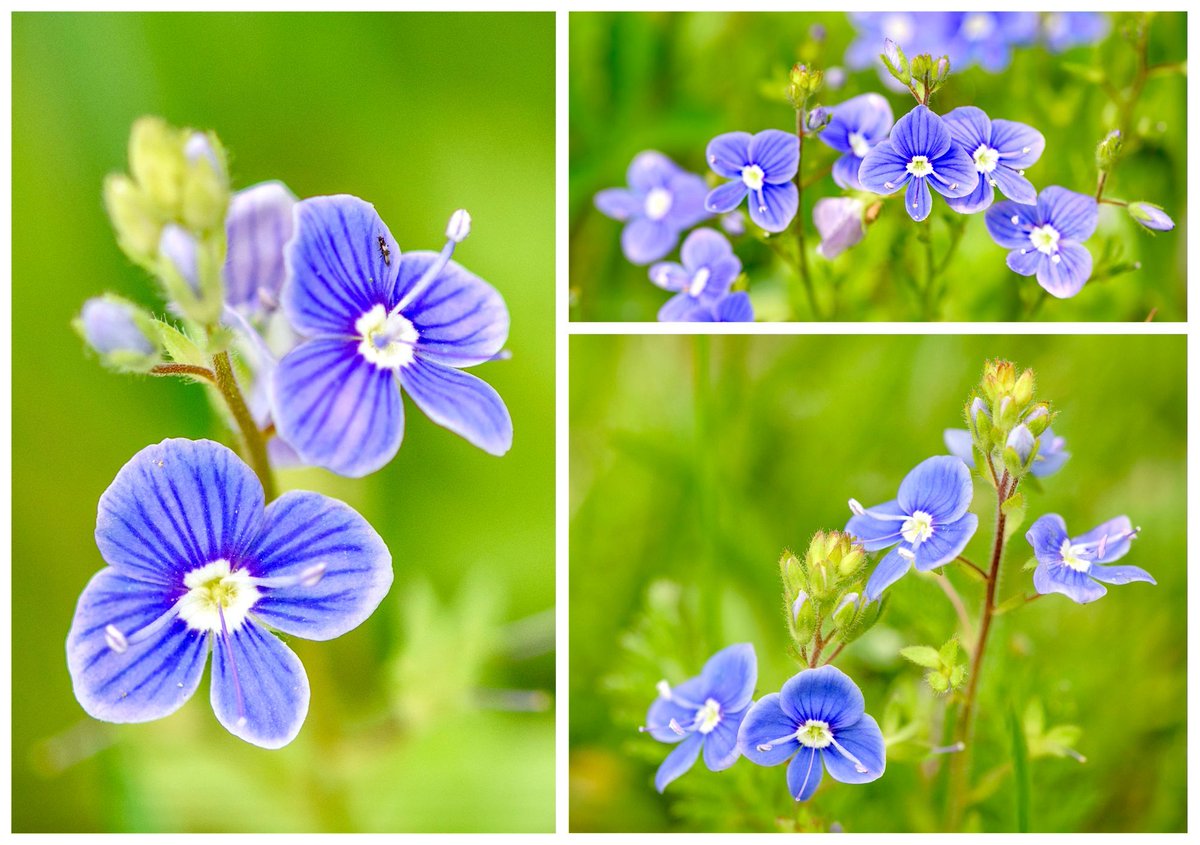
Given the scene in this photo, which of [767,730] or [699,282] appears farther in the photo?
[699,282]

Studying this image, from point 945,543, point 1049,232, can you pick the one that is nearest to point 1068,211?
point 1049,232

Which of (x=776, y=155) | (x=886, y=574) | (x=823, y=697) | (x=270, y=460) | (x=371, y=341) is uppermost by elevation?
(x=776, y=155)

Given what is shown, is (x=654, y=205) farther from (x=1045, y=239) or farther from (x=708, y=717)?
(x=708, y=717)

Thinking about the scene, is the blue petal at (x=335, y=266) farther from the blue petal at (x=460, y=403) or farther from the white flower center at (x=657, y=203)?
the white flower center at (x=657, y=203)

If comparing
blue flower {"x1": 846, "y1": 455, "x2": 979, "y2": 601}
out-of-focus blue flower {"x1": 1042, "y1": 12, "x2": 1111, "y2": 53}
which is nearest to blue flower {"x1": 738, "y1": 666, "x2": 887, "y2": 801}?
blue flower {"x1": 846, "y1": 455, "x2": 979, "y2": 601}

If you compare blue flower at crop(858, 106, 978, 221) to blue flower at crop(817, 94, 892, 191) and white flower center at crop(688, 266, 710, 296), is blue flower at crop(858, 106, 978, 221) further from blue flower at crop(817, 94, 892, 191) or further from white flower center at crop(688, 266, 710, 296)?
white flower center at crop(688, 266, 710, 296)

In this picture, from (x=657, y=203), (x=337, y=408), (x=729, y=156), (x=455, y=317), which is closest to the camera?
(x=337, y=408)

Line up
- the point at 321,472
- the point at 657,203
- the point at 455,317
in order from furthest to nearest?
the point at 321,472 < the point at 657,203 < the point at 455,317

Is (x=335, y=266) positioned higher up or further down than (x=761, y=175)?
further down
